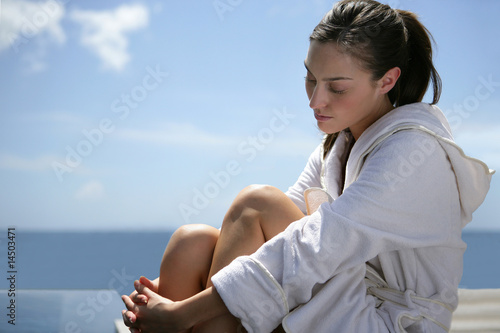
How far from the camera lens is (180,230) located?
1.13 m

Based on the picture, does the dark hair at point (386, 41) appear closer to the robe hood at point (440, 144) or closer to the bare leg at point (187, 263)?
the robe hood at point (440, 144)

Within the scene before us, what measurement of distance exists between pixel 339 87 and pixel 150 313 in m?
0.61

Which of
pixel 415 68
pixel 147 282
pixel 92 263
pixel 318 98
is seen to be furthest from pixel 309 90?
pixel 92 263

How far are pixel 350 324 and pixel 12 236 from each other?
56.6 inches

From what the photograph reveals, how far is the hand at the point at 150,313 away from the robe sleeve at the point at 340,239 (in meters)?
0.13

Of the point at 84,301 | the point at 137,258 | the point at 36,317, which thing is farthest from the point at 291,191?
the point at 137,258

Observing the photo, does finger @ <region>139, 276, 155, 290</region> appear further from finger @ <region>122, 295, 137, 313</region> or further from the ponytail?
the ponytail

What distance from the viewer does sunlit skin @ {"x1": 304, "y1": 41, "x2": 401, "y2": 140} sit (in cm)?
106

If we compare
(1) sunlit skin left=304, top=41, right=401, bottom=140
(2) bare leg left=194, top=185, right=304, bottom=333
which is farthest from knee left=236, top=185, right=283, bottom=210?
(1) sunlit skin left=304, top=41, right=401, bottom=140

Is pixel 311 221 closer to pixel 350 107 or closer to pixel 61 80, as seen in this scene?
pixel 350 107

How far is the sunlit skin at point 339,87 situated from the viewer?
3.49ft

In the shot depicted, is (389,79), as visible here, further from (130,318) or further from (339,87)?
(130,318)

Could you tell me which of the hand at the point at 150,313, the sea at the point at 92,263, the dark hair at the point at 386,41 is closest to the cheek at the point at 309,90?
the dark hair at the point at 386,41

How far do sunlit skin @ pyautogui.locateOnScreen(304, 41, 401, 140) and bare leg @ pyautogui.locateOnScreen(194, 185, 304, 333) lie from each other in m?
0.21
